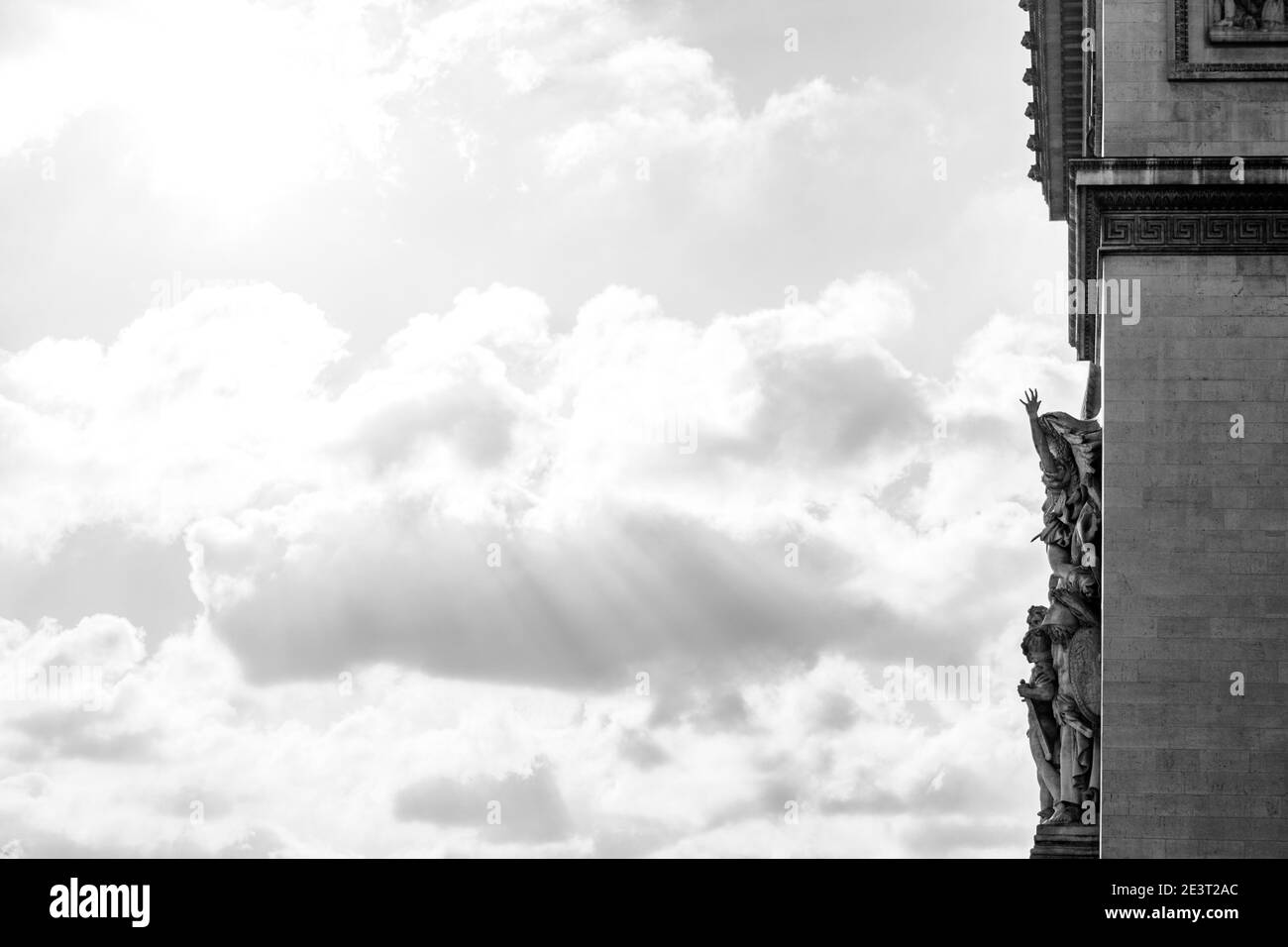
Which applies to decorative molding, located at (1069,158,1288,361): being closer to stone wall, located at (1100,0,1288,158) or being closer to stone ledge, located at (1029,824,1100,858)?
stone wall, located at (1100,0,1288,158)

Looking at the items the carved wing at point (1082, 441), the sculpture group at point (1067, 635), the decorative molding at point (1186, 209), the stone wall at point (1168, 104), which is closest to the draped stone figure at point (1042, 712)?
the sculpture group at point (1067, 635)

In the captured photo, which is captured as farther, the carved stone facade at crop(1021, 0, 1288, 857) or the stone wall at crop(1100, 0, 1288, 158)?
the stone wall at crop(1100, 0, 1288, 158)

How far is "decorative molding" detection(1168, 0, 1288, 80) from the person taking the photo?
40.2m

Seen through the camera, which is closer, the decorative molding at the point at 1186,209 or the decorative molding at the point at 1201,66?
the decorative molding at the point at 1186,209

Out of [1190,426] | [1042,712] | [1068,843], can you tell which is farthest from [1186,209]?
[1068,843]

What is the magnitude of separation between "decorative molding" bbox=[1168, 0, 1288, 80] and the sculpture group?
6655 millimetres

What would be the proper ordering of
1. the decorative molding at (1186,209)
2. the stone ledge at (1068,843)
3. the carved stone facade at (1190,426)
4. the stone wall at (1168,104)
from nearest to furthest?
the carved stone facade at (1190,426) → the decorative molding at (1186,209) → the stone ledge at (1068,843) → the stone wall at (1168,104)

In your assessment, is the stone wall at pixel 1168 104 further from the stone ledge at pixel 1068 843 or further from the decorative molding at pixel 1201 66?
the stone ledge at pixel 1068 843

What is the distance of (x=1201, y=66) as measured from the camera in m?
40.2

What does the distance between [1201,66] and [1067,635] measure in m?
10.6

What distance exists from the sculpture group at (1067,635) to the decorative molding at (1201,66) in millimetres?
6655

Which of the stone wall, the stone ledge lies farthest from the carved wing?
the stone ledge

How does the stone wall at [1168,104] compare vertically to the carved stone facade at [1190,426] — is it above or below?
above

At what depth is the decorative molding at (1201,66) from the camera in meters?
40.2
